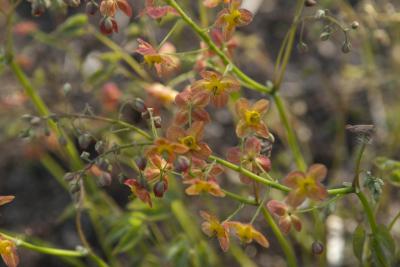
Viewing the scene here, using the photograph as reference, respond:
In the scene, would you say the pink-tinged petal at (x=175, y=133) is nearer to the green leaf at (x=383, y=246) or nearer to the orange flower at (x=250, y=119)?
the orange flower at (x=250, y=119)

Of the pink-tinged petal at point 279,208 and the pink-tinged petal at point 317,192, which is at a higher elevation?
the pink-tinged petal at point 317,192

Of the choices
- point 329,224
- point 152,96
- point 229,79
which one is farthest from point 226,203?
point 229,79

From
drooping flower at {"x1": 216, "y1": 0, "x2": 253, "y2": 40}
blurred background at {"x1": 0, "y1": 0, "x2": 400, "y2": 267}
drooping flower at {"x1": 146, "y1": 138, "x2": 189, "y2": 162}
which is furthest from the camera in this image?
blurred background at {"x1": 0, "y1": 0, "x2": 400, "y2": 267}

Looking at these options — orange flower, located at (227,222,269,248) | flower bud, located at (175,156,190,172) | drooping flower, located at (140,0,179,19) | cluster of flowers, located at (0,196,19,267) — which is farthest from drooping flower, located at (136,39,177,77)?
cluster of flowers, located at (0,196,19,267)

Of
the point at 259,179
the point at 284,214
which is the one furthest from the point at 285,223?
the point at 259,179

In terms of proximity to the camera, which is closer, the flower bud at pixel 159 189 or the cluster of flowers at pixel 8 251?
the flower bud at pixel 159 189

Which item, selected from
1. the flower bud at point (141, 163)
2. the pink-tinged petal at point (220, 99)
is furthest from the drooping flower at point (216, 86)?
the flower bud at point (141, 163)

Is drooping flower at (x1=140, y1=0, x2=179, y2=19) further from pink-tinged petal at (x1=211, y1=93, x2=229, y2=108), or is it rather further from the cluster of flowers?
the cluster of flowers
